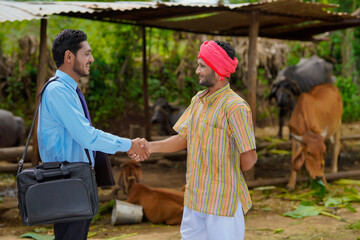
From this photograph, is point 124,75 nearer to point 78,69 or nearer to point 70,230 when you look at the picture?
point 78,69

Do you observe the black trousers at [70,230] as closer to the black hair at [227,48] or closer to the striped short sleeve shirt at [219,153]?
the striped short sleeve shirt at [219,153]

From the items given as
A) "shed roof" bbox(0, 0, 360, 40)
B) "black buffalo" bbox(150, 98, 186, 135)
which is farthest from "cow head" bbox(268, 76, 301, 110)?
"black buffalo" bbox(150, 98, 186, 135)

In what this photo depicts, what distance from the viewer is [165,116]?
11922mm

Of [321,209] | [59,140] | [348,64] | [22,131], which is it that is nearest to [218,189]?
[59,140]

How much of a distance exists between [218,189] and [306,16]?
5772mm

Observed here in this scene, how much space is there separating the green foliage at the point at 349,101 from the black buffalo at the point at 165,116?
22.8ft

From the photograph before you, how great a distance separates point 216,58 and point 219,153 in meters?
0.66

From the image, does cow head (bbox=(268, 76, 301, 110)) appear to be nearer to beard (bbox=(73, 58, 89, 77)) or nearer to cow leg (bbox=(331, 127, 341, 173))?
cow leg (bbox=(331, 127, 341, 173))

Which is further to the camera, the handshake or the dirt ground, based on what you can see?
the dirt ground

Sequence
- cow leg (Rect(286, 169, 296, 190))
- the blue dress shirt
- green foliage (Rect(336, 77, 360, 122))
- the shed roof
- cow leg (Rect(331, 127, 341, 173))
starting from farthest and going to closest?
1. green foliage (Rect(336, 77, 360, 122))
2. cow leg (Rect(331, 127, 341, 173))
3. cow leg (Rect(286, 169, 296, 190))
4. the shed roof
5. the blue dress shirt

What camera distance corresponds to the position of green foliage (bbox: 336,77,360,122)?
16.1m

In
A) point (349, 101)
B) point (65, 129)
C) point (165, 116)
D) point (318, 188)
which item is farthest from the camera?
point (349, 101)

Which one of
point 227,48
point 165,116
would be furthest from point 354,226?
point 165,116

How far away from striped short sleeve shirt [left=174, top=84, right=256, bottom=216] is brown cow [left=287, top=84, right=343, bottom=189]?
4495 millimetres
